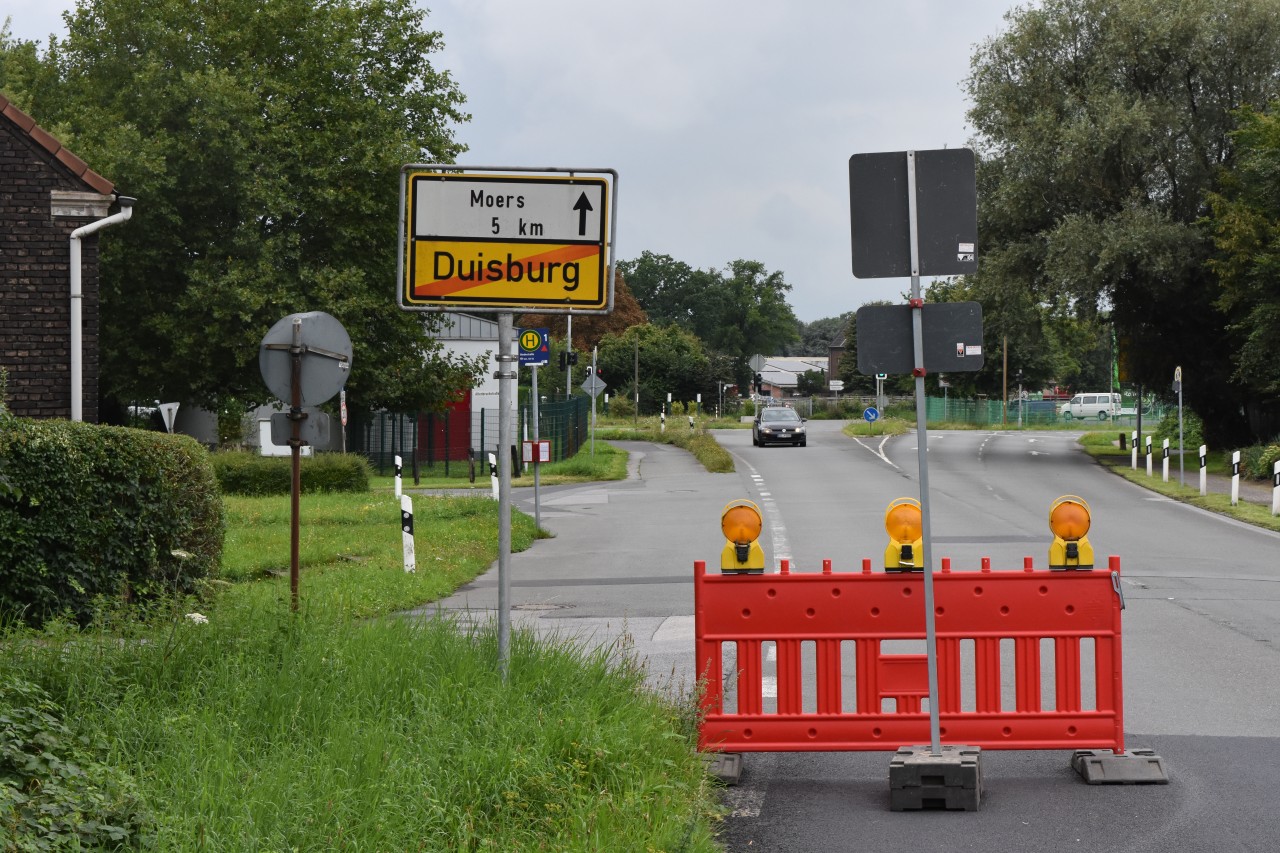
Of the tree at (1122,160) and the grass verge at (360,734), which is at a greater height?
the tree at (1122,160)

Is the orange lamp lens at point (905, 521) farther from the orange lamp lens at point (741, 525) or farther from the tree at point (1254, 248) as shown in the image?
the tree at point (1254, 248)

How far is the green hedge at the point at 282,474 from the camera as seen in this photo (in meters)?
28.3

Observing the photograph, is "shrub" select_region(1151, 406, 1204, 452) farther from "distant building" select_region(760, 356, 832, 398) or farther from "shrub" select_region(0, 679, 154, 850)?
"distant building" select_region(760, 356, 832, 398)

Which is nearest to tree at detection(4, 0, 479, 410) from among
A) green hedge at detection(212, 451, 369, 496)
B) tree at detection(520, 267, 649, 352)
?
green hedge at detection(212, 451, 369, 496)

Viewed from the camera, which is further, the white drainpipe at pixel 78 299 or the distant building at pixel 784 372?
the distant building at pixel 784 372

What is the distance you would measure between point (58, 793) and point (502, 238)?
3476 mm

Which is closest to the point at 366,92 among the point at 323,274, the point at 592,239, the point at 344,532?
the point at 323,274

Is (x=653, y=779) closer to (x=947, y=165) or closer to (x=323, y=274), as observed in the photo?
(x=947, y=165)

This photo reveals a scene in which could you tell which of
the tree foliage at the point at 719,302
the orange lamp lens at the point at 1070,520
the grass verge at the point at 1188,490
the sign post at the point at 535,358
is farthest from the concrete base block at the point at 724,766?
the tree foliage at the point at 719,302

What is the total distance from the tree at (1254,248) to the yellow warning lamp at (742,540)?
30.2 m

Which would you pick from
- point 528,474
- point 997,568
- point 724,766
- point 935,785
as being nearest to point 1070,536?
point 935,785

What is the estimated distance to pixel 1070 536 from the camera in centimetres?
724

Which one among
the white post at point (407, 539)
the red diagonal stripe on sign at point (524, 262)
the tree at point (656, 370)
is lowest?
the white post at point (407, 539)

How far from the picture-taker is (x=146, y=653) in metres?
6.80
